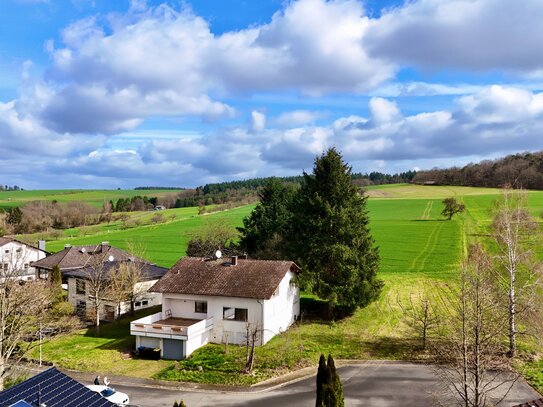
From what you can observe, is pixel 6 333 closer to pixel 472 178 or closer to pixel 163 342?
pixel 163 342

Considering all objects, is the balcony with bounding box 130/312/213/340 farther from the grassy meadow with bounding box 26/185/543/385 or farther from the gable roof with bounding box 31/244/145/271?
the gable roof with bounding box 31/244/145/271

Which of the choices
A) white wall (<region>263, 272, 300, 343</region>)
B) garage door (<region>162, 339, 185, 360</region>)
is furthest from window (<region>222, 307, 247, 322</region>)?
garage door (<region>162, 339, 185, 360</region>)

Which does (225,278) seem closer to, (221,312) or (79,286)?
(221,312)

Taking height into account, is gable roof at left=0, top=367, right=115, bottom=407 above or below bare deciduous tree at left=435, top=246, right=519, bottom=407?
above

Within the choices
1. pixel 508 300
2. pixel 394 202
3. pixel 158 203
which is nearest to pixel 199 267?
pixel 508 300

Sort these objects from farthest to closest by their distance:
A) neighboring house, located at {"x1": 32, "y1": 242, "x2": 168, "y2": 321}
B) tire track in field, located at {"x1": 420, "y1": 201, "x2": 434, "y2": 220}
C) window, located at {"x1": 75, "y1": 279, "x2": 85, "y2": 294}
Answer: tire track in field, located at {"x1": 420, "y1": 201, "x2": 434, "y2": 220} → window, located at {"x1": 75, "y1": 279, "x2": 85, "y2": 294} → neighboring house, located at {"x1": 32, "y1": 242, "x2": 168, "y2": 321}

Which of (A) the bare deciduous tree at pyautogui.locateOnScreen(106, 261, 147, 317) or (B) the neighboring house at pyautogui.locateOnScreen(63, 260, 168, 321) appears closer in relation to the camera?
(A) the bare deciduous tree at pyautogui.locateOnScreen(106, 261, 147, 317)

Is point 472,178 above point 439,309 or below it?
above
